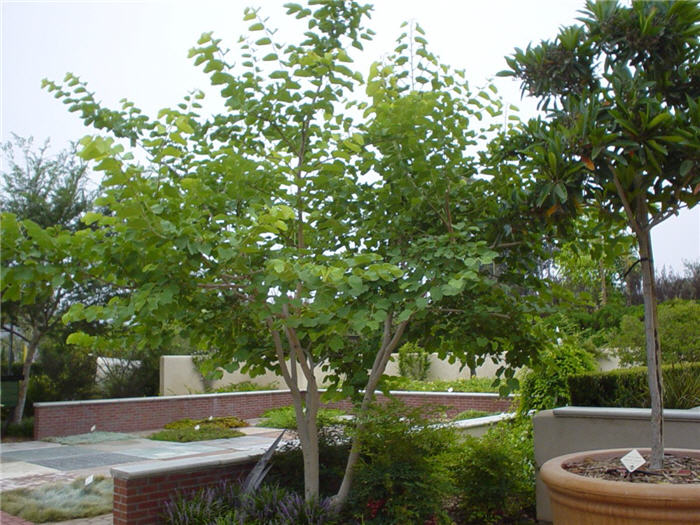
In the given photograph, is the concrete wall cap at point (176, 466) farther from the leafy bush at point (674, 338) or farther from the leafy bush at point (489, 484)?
the leafy bush at point (674, 338)

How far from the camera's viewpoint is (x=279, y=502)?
5344 millimetres

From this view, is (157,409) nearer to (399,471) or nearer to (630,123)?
(399,471)

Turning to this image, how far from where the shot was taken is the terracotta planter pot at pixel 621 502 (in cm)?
365

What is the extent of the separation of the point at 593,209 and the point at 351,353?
2.54m

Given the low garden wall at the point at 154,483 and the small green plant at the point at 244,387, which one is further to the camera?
the small green plant at the point at 244,387

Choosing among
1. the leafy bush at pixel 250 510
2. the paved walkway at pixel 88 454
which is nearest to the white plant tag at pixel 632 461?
the leafy bush at pixel 250 510

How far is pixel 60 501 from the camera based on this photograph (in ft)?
24.8

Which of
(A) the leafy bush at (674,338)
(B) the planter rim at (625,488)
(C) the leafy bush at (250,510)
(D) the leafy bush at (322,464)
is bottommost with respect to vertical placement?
(C) the leafy bush at (250,510)

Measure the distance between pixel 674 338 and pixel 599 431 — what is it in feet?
18.0

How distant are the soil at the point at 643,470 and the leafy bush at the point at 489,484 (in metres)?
1.52

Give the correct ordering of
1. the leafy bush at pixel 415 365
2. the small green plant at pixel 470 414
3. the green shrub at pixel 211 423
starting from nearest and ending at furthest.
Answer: the small green plant at pixel 470 414 → the green shrub at pixel 211 423 → the leafy bush at pixel 415 365

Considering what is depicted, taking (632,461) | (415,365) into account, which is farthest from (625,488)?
(415,365)

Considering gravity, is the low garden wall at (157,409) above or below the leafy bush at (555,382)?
below

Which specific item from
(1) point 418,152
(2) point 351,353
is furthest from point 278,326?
(1) point 418,152
